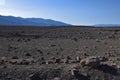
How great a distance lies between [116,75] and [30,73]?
307 cm

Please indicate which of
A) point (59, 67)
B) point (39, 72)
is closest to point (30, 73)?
point (39, 72)

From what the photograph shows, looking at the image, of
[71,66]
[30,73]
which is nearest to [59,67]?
[71,66]

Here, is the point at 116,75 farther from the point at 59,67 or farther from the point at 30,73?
the point at 30,73

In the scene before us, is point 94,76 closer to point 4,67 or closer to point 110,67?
point 110,67

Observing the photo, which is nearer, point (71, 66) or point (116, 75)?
point (116, 75)

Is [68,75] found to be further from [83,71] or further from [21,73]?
[21,73]

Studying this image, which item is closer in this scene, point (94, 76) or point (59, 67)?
point (94, 76)

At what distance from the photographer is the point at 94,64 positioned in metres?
10.9

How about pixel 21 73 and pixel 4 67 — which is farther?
pixel 4 67

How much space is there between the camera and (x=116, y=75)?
10.5 meters

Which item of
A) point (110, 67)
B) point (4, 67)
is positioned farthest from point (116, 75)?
point (4, 67)

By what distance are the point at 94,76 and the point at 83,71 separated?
0.48 metres

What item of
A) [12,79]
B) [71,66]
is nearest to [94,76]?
[71,66]

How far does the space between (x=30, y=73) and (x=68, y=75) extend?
137 cm
